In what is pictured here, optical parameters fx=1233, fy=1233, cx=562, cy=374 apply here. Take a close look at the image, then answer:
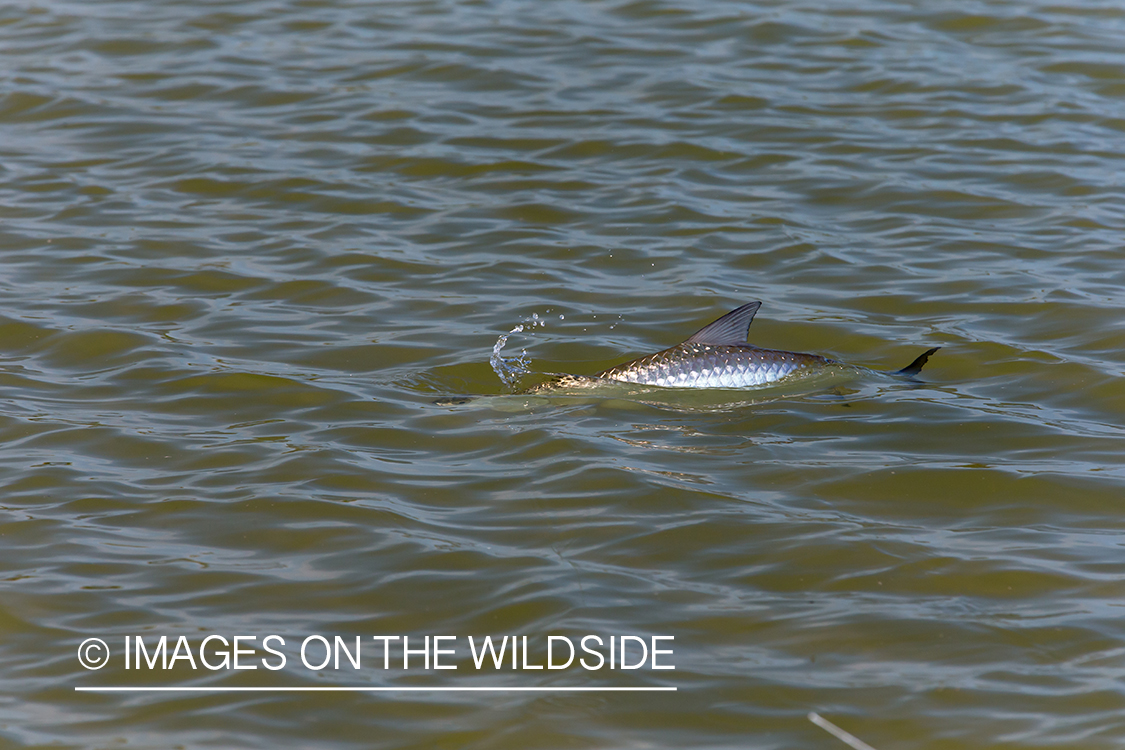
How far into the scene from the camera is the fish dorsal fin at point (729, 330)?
6637 mm

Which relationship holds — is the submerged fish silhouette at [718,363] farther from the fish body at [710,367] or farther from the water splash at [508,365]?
the water splash at [508,365]

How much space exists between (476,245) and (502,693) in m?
5.43

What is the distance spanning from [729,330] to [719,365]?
0.21 metres

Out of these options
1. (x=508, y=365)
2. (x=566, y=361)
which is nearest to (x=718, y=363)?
(x=566, y=361)

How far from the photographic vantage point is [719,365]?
6762mm

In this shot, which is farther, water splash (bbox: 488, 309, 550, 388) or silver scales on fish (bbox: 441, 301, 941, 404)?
water splash (bbox: 488, 309, 550, 388)

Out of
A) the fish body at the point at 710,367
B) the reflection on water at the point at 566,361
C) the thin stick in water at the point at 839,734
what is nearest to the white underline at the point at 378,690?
the reflection on water at the point at 566,361

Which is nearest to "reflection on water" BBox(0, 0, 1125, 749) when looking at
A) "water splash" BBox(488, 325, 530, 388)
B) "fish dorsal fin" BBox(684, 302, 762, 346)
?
"water splash" BBox(488, 325, 530, 388)

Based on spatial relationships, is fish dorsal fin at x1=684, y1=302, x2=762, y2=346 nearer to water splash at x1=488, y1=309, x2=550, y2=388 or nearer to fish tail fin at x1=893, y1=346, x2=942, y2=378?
fish tail fin at x1=893, y1=346, x2=942, y2=378

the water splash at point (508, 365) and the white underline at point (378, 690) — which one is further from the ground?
the water splash at point (508, 365)

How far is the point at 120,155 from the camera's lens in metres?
11.1

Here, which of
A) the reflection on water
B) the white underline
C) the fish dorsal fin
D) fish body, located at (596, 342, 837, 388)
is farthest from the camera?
fish body, located at (596, 342, 837, 388)

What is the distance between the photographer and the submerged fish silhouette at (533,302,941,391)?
672 cm

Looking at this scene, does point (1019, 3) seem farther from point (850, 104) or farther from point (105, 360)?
point (105, 360)
